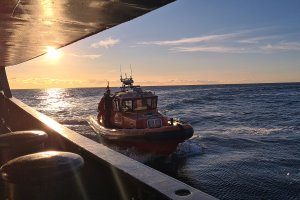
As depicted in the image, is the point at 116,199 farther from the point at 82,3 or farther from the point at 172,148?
the point at 172,148

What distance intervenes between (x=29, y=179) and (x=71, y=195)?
0.73m

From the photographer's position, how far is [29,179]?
2.55 metres

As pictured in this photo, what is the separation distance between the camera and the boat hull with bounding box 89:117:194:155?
16.7 metres

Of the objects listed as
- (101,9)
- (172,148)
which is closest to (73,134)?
(101,9)

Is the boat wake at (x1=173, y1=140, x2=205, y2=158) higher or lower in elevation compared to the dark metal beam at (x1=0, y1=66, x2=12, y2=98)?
lower

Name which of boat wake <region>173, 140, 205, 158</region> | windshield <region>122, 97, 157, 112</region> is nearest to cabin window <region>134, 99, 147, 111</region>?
windshield <region>122, 97, 157, 112</region>

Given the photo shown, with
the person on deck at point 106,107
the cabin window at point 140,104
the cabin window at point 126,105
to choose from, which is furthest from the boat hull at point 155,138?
the person on deck at point 106,107

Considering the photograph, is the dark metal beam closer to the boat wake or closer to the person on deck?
the person on deck

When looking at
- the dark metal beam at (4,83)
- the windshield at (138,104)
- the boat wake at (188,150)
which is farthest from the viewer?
the boat wake at (188,150)

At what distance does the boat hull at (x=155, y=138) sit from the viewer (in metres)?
16.7

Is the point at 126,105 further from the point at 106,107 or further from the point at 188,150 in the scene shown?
the point at 188,150

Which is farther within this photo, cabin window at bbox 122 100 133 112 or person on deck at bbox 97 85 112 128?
person on deck at bbox 97 85 112 128

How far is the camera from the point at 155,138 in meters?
16.6

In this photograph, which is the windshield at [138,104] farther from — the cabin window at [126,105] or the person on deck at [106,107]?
the person on deck at [106,107]
